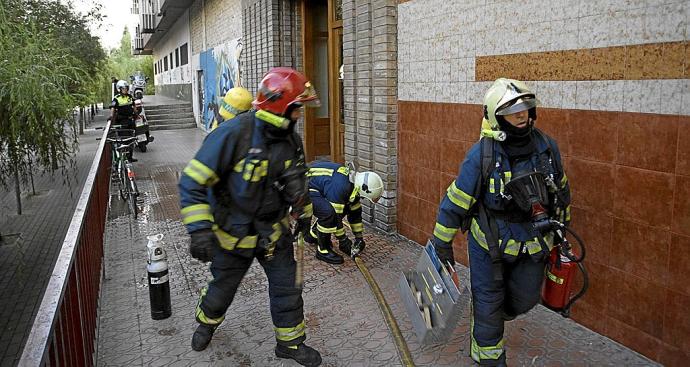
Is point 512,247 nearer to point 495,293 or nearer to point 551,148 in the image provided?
point 495,293

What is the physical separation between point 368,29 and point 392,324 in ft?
12.6

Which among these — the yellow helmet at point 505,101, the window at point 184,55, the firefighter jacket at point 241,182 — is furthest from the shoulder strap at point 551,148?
the window at point 184,55

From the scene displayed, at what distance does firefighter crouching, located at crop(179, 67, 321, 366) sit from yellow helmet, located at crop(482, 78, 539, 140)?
3.72 feet

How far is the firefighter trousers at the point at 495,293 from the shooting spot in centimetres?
362

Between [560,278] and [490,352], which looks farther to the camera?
[490,352]

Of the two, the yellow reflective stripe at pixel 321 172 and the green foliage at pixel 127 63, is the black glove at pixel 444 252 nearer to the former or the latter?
the yellow reflective stripe at pixel 321 172

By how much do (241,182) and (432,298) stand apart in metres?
1.50

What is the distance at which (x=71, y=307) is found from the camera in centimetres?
331

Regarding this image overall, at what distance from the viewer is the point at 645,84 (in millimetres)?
3746

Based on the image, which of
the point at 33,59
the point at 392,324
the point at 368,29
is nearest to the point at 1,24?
the point at 33,59

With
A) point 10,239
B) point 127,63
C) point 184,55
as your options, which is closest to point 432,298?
point 10,239

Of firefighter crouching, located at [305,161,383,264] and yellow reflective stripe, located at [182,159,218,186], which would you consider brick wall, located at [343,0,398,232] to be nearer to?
firefighter crouching, located at [305,161,383,264]

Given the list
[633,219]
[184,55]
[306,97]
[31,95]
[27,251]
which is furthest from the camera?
[184,55]

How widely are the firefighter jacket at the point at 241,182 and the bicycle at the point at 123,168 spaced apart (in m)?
5.39
